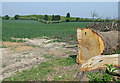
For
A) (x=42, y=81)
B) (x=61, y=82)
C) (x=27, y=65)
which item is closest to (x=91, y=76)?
(x=61, y=82)

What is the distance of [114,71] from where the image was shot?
4.35m

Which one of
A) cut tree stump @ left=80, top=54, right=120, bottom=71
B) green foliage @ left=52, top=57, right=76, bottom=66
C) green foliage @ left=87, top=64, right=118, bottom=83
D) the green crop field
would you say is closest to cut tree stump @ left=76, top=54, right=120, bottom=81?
cut tree stump @ left=80, top=54, right=120, bottom=71

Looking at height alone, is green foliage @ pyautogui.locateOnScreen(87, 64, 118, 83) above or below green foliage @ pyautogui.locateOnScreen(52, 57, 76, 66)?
above

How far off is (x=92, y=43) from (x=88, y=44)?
0.19m

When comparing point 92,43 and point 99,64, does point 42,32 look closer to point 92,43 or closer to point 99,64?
point 92,43

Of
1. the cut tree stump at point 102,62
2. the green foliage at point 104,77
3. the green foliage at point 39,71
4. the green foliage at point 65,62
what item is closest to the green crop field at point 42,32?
the green foliage at point 65,62

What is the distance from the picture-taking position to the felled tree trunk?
6.59m

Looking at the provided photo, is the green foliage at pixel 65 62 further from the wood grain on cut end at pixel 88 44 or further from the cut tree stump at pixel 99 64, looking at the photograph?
the cut tree stump at pixel 99 64

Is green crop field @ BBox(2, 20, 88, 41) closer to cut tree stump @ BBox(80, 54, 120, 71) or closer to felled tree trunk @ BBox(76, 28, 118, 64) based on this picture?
felled tree trunk @ BBox(76, 28, 118, 64)

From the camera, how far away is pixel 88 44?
693 centimetres

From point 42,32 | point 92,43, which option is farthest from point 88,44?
point 42,32

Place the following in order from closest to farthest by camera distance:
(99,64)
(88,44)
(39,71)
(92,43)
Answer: (99,64) < (39,71) < (92,43) < (88,44)

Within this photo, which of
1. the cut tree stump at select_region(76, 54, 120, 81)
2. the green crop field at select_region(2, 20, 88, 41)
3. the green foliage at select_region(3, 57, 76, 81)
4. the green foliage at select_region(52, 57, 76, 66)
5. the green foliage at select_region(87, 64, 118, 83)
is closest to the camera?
the green foliage at select_region(87, 64, 118, 83)

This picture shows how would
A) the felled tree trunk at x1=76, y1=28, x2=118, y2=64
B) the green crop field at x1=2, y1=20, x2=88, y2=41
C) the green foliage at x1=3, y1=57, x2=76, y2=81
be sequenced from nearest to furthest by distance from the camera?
the green foliage at x1=3, y1=57, x2=76, y2=81, the felled tree trunk at x1=76, y1=28, x2=118, y2=64, the green crop field at x1=2, y1=20, x2=88, y2=41
